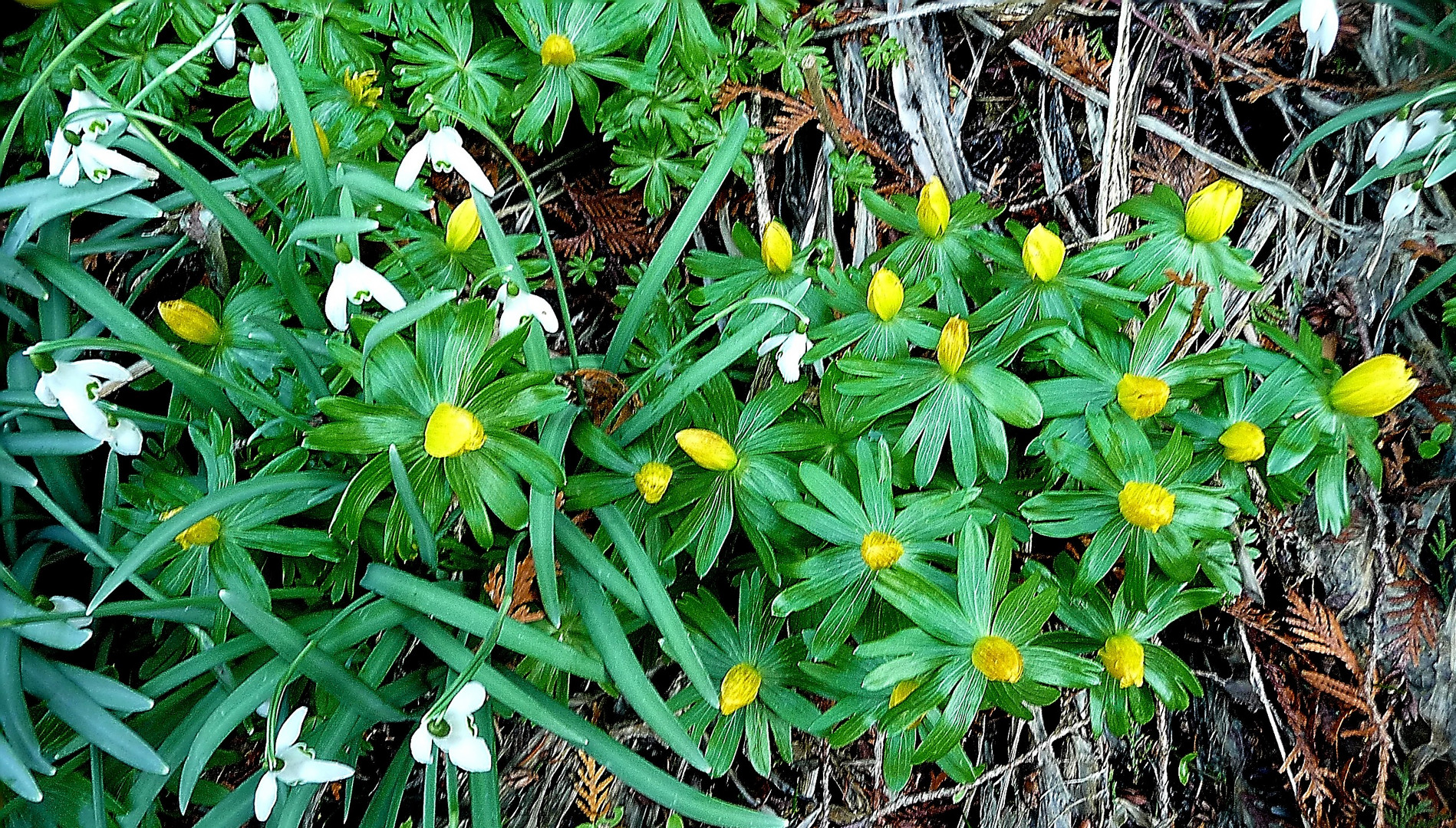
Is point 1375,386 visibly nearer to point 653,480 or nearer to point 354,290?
point 653,480

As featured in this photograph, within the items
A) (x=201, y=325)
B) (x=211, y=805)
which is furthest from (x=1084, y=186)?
(x=211, y=805)

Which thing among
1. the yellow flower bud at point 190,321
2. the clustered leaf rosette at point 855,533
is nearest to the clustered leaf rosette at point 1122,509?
the clustered leaf rosette at point 855,533

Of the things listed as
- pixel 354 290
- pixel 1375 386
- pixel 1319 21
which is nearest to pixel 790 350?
pixel 354 290

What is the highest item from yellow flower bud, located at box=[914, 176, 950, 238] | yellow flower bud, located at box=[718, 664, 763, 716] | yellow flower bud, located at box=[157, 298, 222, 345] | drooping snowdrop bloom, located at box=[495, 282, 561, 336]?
yellow flower bud, located at box=[157, 298, 222, 345]

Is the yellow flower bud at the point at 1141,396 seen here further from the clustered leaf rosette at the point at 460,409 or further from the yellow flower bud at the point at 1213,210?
the clustered leaf rosette at the point at 460,409

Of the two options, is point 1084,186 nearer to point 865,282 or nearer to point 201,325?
point 865,282

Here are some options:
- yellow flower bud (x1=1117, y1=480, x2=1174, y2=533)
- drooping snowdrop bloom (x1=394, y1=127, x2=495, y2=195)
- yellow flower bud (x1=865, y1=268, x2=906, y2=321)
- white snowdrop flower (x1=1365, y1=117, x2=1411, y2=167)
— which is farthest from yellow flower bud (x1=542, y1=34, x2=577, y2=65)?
white snowdrop flower (x1=1365, y1=117, x2=1411, y2=167)

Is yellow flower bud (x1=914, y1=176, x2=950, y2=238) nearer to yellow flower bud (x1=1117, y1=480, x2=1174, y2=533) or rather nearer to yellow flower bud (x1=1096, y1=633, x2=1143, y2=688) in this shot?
yellow flower bud (x1=1117, y1=480, x2=1174, y2=533)

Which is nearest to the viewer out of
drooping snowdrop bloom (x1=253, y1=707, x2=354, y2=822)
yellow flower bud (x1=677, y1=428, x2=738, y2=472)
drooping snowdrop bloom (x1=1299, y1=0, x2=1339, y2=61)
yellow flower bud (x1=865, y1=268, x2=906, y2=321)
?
drooping snowdrop bloom (x1=253, y1=707, x2=354, y2=822)
